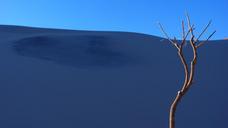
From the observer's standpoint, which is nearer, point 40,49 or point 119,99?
point 119,99

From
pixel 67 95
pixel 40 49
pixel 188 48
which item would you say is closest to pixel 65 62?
pixel 40 49

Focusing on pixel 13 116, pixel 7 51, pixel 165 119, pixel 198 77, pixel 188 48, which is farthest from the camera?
pixel 188 48

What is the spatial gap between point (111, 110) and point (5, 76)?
2.89 m

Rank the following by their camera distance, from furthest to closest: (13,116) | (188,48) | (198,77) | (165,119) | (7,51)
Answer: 1. (188,48)
2. (7,51)
3. (198,77)
4. (165,119)
5. (13,116)

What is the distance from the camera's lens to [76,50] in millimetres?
17484

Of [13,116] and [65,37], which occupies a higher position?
[65,37]

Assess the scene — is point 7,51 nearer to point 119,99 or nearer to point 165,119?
point 119,99

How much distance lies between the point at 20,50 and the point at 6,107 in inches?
212

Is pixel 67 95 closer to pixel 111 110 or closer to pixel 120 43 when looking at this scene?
pixel 111 110

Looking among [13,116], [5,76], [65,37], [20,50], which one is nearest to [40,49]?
[20,50]

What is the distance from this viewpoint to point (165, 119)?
12.0 meters

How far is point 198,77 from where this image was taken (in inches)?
600

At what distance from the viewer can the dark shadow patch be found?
635 inches

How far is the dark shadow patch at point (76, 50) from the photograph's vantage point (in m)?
16.1
